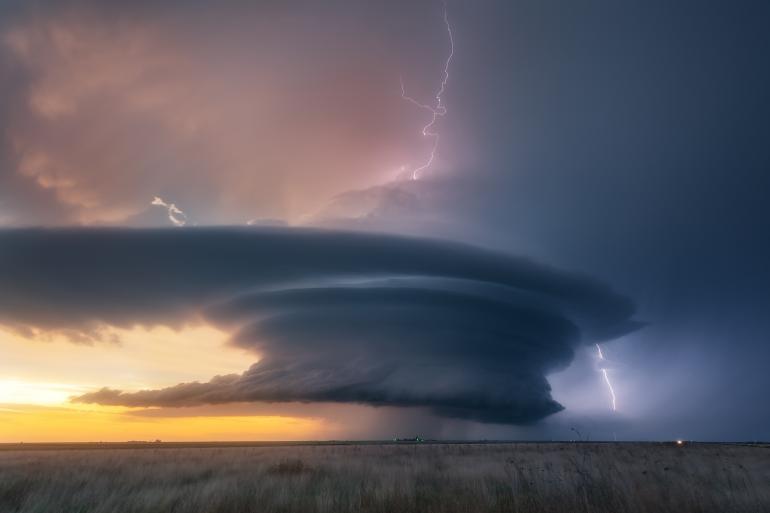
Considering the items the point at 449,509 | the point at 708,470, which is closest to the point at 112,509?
the point at 449,509

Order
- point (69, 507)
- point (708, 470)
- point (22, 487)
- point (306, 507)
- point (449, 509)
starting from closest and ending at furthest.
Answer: point (449, 509)
point (306, 507)
point (69, 507)
point (22, 487)
point (708, 470)

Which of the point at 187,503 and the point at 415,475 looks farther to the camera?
the point at 415,475

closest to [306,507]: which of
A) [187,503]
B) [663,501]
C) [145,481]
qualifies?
[187,503]

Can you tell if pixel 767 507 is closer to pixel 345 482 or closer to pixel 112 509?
pixel 345 482

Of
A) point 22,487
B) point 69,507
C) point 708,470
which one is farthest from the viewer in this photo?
point 708,470

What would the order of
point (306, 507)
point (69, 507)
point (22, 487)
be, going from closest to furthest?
point (306, 507)
point (69, 507)
point (22, 487)

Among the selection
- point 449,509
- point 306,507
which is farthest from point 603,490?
point 306,507

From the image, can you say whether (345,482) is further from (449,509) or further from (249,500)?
(449,509)

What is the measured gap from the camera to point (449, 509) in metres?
12.2

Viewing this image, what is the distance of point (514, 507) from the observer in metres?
12.4

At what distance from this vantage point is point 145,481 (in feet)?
66.3

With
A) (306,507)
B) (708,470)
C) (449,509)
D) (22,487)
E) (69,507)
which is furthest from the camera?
(708,470)

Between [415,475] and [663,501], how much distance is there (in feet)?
29.9

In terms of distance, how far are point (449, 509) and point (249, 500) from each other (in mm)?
5103
